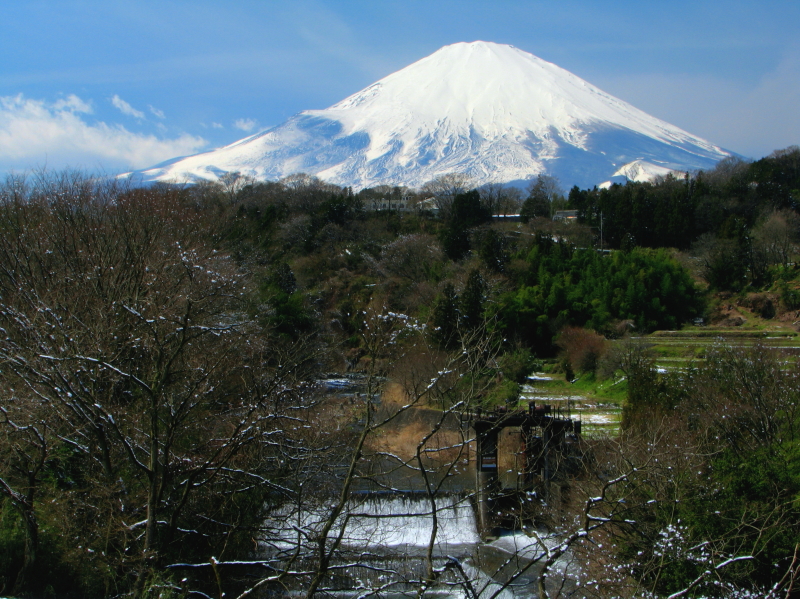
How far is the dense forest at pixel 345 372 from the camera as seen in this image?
6691mm

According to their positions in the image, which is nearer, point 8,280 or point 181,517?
point 181,517

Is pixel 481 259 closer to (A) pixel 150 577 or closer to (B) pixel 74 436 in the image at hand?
(B) pixel 74 436

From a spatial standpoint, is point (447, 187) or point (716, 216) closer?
point (716, 216)

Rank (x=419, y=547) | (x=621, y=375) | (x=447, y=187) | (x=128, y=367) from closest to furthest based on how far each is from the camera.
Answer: (x=128, y=367), (x=419, y=547), (x=621, y=375), (x=447, y=187)

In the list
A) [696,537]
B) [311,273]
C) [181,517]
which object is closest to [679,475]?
[696,537]

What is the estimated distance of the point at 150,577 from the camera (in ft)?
19.1

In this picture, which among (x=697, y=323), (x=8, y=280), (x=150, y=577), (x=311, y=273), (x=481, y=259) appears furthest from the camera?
(x=311, y=273)

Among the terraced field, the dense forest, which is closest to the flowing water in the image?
the dense forest

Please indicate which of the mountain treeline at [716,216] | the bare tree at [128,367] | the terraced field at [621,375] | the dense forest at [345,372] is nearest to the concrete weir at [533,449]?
the dense forest at [345,372]

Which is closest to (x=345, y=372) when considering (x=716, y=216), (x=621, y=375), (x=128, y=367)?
(x=621, y=375)

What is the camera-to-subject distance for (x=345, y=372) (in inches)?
1017

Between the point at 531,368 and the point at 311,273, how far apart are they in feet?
52.3

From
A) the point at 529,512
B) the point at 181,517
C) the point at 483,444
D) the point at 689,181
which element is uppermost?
the point at 689,181

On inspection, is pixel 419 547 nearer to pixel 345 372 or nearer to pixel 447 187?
pixel 345 372
